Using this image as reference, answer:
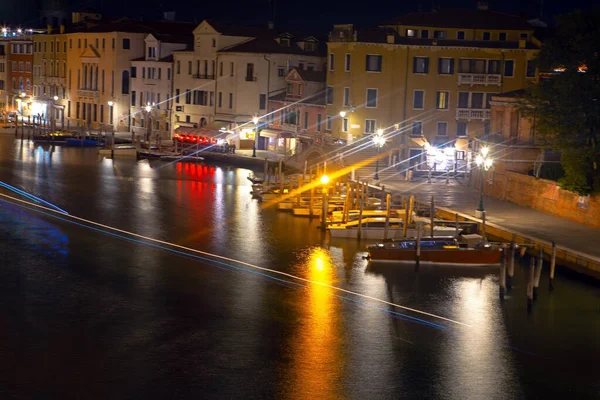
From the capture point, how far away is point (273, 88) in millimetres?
67688

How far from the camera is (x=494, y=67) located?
56.6m

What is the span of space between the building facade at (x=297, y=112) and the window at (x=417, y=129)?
6.22m

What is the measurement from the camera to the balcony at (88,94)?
85875 millimetres

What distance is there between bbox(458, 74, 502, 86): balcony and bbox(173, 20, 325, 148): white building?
14308 mm

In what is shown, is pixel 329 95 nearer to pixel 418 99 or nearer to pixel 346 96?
pixel 346 96

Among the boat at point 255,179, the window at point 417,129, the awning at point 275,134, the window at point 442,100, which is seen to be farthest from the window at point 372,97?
the boat at point 255,179

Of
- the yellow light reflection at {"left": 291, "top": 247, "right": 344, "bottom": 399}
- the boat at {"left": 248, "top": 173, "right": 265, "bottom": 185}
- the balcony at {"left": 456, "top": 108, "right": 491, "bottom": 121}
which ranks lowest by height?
the yellow light reflection at {"left": 291, "top": 247, "right": 344, "bottom": 399}

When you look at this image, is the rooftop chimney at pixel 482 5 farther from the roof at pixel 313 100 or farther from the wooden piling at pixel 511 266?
the wooden piling at pixel 511 266

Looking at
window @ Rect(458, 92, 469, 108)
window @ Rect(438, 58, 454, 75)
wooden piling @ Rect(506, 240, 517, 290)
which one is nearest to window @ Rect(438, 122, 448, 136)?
window @ Rect(458, 92, 469, 108)

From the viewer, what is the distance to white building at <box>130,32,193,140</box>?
77.1m

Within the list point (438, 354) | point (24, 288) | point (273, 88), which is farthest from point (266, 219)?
point (273, 88)

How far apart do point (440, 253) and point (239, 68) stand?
127 ft

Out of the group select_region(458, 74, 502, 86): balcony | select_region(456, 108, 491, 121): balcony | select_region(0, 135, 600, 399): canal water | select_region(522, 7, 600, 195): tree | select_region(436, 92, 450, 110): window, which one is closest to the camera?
select_region(0, 135, 600, 399): canal water

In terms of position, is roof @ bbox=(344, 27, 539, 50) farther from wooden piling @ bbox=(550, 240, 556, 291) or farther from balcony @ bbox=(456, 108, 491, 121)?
wooden piling @ bbox=(550, 240, 556, 291)
